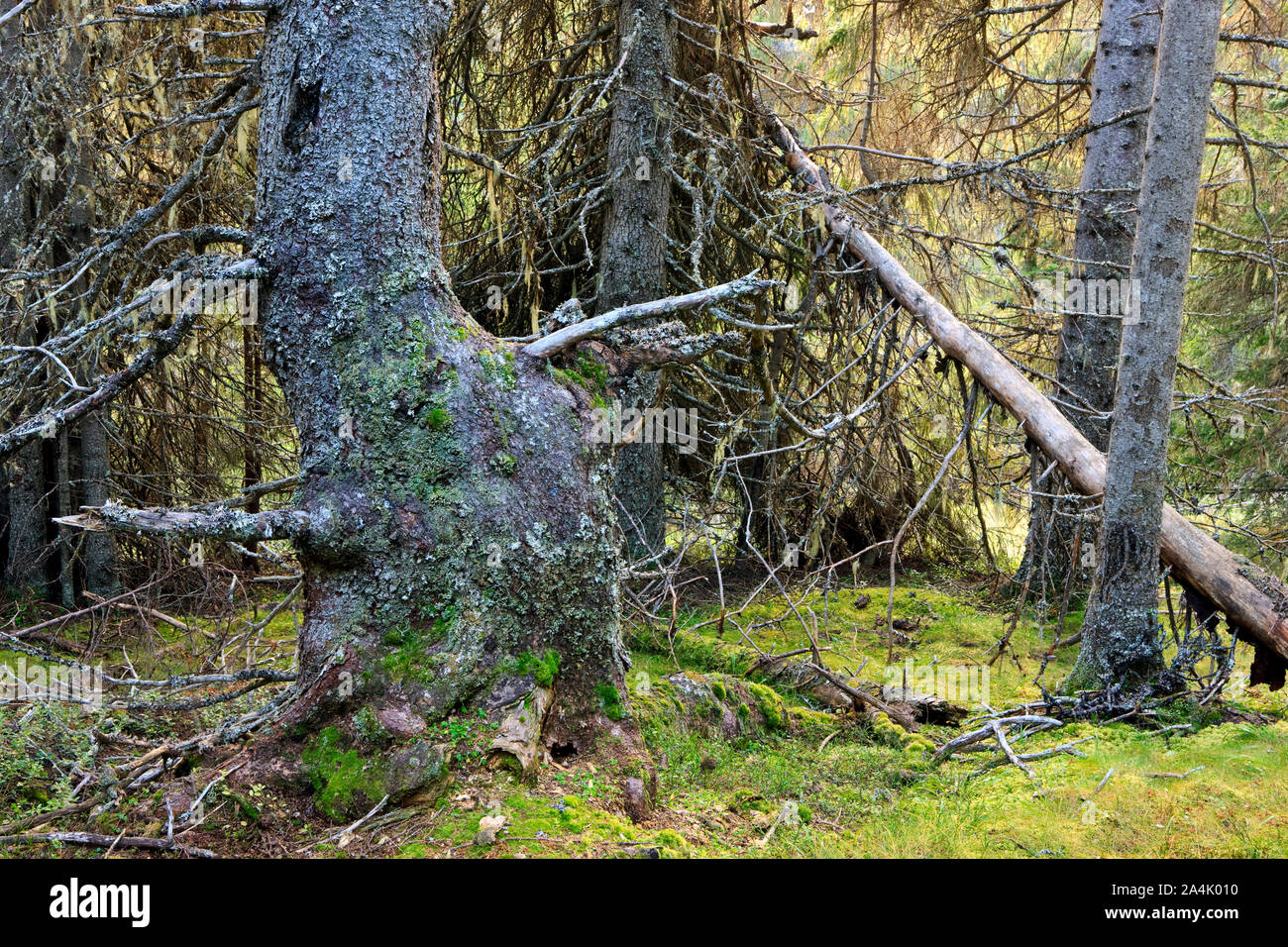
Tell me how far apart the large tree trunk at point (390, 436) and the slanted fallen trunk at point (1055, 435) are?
3106 millimetres

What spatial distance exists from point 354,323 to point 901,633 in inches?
186

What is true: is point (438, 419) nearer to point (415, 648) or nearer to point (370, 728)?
point (415, 648)

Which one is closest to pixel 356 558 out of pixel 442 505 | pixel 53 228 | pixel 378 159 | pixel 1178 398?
pixel 442 505

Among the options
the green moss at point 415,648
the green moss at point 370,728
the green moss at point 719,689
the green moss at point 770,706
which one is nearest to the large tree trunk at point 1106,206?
the green moss at point 770,706

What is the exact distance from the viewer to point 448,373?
3.54m

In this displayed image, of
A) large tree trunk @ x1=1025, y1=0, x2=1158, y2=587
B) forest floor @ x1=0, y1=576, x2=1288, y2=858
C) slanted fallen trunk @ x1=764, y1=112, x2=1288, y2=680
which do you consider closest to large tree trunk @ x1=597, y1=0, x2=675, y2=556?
slanted fallen trunk @ x1=764, y1=112, x2=1288, y2=680

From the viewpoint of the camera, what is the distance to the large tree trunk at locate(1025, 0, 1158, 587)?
684 centimetres

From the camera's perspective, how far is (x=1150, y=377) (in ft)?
15.0

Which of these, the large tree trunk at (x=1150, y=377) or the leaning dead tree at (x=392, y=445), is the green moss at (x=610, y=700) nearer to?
the leaning dead tree at (x=392, y=445)

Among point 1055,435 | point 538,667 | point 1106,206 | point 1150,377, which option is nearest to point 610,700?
point 538,667

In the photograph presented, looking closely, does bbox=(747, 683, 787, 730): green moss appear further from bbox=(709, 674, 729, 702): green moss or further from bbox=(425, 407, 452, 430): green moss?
bbox=(425, 407, 452, 430): green moss

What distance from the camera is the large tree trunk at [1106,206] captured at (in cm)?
684

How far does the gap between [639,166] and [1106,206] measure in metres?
3.44
